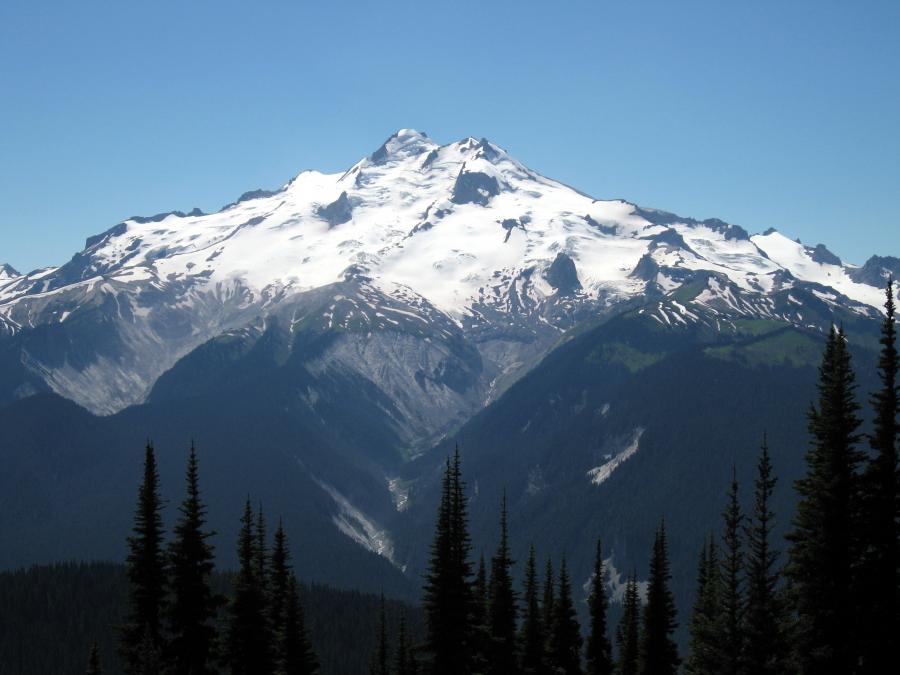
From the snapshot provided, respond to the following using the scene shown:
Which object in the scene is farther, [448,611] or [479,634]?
[479,634]

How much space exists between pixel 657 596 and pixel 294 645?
1018 inches

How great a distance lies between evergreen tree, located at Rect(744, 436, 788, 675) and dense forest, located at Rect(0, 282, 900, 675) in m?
0.06

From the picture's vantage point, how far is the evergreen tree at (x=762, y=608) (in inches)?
1754

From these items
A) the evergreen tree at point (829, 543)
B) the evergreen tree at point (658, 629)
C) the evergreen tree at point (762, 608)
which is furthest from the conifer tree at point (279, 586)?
the evergreen tree at point (829, 543)

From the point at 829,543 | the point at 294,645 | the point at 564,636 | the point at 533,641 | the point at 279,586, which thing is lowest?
the point at 294,645

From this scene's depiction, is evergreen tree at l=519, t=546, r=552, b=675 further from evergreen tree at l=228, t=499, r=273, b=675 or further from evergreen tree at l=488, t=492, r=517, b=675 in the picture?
evergreen tree at l=228, t=499, r=273, b=675

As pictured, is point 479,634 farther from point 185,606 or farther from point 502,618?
point 185,606

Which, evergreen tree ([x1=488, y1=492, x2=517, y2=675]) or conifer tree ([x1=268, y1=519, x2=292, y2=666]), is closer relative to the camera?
evergreen tree ([x1=488, y1=492, x2=517, y2=675])

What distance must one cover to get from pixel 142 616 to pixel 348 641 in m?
145

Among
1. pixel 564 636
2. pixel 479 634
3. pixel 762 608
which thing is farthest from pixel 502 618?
pixel 762 608

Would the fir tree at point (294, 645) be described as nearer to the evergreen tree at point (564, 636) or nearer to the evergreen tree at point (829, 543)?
the evergreen tree at point (564, 636)

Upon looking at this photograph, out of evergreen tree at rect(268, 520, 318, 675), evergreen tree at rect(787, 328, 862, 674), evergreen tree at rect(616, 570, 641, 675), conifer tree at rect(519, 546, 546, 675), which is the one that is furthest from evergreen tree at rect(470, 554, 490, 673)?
evergreen tree at rect(616, 570, 641, 675)

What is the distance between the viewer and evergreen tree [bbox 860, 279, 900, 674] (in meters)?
40.4

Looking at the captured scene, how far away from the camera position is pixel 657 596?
78562 millimetres
